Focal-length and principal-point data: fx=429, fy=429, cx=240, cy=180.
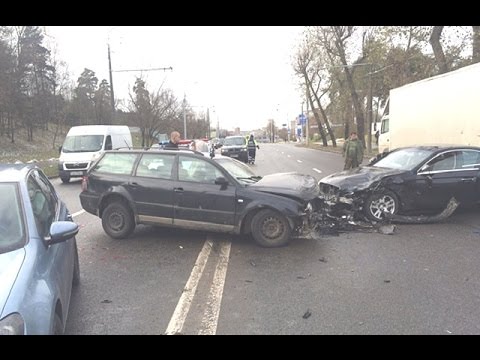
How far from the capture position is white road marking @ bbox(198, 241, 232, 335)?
3895mm

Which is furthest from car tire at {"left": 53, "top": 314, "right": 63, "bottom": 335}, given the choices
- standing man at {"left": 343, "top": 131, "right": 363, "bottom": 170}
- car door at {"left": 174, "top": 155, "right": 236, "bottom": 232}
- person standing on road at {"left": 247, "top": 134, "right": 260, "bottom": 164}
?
person standing on road at {"left": 247, "top": 134, "right": 260, "bottom": 164}

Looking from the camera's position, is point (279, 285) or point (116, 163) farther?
point (116, 163)

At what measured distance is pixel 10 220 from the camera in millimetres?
3434

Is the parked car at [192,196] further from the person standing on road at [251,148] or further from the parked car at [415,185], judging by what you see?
the person standing on road at [251,148]

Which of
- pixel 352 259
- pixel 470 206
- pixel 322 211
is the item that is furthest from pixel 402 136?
pixel 352 259

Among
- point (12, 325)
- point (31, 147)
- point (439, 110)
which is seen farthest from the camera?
point (31, 147)

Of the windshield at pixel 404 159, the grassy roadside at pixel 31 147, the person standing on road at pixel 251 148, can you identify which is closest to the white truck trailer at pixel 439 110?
the windshield at pixel 404 159

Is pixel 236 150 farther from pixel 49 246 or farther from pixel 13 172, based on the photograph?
pixel 49 246

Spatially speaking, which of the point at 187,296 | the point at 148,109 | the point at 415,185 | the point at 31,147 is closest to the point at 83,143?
the point at 415,185

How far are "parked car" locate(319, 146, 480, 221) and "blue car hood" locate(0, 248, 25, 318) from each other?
622 centimetres

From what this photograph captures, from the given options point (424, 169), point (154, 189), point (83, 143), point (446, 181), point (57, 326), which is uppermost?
point (83, 143)

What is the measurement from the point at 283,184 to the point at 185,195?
5.34 ft

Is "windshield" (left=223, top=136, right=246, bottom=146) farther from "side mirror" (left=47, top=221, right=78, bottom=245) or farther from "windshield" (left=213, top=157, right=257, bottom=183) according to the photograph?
"side mirror" (left=47, top=221, right=78, bottom=245)

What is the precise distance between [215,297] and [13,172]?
2.41 m
